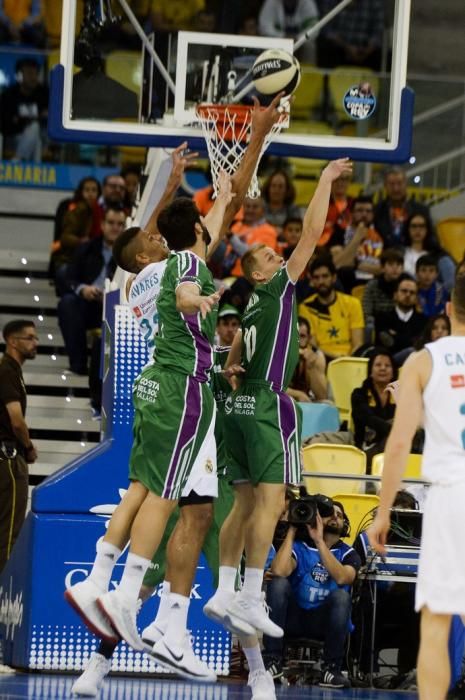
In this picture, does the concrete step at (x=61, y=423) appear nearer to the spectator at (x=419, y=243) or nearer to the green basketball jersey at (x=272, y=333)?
the spectator at (x=419, y=243)

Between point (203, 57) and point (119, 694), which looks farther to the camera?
point (203, 57)

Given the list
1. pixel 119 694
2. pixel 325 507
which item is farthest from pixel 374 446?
pixel 119 694

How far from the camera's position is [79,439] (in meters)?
15.4

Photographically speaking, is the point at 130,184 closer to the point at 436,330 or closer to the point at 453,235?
the point at 453,235

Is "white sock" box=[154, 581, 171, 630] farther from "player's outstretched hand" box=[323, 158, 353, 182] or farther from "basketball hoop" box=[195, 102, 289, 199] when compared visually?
"basketball hoop" box=[195, 102, 289, 199]

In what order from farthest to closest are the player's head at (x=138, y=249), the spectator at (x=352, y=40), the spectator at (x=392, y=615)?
the spectator at (x=352, y=40) → the spectator at (x=392, y=615) → the player's head at (x=138, y=249)

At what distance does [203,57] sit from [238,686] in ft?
14.7

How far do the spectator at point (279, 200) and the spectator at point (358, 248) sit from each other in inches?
26.0

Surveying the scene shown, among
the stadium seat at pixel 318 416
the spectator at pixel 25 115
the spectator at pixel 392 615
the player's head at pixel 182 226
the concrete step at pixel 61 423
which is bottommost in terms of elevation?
the spectator at pixel 392 615

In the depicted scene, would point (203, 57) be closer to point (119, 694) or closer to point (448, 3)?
point (119, 694)

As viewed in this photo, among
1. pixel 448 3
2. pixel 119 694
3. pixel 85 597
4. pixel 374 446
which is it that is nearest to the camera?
pixel 85 597

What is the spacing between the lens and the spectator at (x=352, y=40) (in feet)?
73.7

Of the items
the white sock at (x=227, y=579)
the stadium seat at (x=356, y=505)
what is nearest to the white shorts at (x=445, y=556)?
the white sock at (x=227, y=579)

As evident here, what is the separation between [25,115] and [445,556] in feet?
48.1
